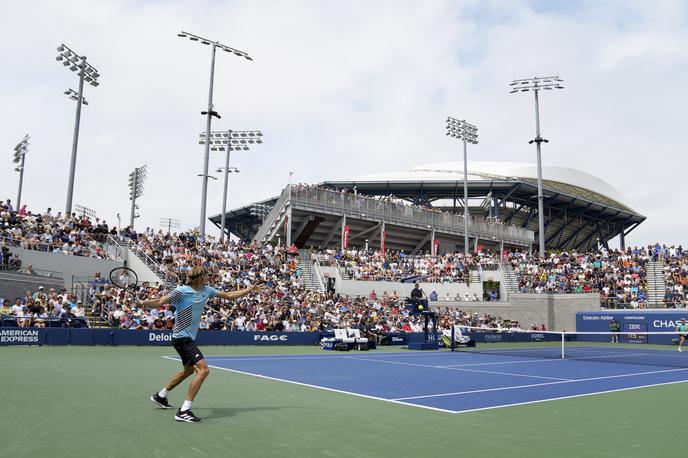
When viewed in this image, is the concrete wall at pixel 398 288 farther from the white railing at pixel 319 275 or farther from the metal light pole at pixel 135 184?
the metal light pole at pixel 135 184

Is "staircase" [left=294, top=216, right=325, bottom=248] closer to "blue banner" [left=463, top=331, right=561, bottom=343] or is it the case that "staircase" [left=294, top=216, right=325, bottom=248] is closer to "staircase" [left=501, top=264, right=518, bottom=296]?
"staircase" [left=501, top=264, right=518, bottom=296]

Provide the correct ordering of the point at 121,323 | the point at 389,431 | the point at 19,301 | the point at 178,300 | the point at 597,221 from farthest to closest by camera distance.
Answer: the point at 597,221, the point at 121,323, the point at 19,301, the point at 178,300, the point at 389,431

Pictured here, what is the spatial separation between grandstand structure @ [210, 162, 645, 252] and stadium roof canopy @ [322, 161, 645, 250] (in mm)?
123

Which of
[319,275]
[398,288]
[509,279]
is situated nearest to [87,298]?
[319,275]

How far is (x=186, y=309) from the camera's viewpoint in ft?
27.1

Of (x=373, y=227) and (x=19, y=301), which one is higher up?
(x=373, y=227)

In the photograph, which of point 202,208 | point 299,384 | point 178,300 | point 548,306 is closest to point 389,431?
point 178,300

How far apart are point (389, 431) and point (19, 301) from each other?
69.7 feet

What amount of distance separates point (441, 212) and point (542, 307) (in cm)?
1934

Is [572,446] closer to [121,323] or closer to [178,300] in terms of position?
[178,300]

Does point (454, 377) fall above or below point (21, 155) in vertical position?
below

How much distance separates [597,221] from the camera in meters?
86.8

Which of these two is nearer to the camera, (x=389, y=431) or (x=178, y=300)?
(x=389, y=431)

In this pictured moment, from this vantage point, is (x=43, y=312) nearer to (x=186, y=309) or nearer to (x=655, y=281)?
(x=186, y=309)
